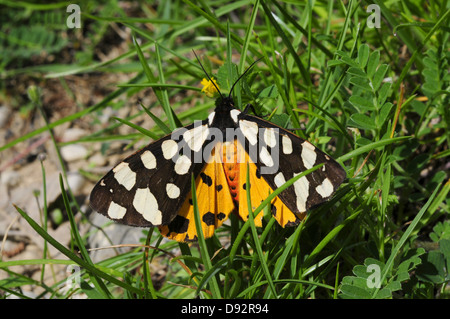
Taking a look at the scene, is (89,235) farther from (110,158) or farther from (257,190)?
(257,190)

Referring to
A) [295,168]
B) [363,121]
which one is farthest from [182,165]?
[363,121]

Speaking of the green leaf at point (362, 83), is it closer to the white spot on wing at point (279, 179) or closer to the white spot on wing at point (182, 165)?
the white spot on wing at point (279, 179)

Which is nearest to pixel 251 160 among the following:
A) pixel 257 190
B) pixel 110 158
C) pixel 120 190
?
pixel 257 190

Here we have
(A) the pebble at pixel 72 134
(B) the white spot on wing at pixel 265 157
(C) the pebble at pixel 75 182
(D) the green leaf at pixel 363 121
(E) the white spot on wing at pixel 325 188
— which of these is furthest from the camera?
(A) the pebble at pixel 72 134

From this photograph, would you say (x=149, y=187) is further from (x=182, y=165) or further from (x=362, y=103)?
(x=362, y=103)

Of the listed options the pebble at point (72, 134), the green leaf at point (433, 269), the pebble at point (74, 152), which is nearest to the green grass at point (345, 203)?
the green leaf at point (433, 269)
